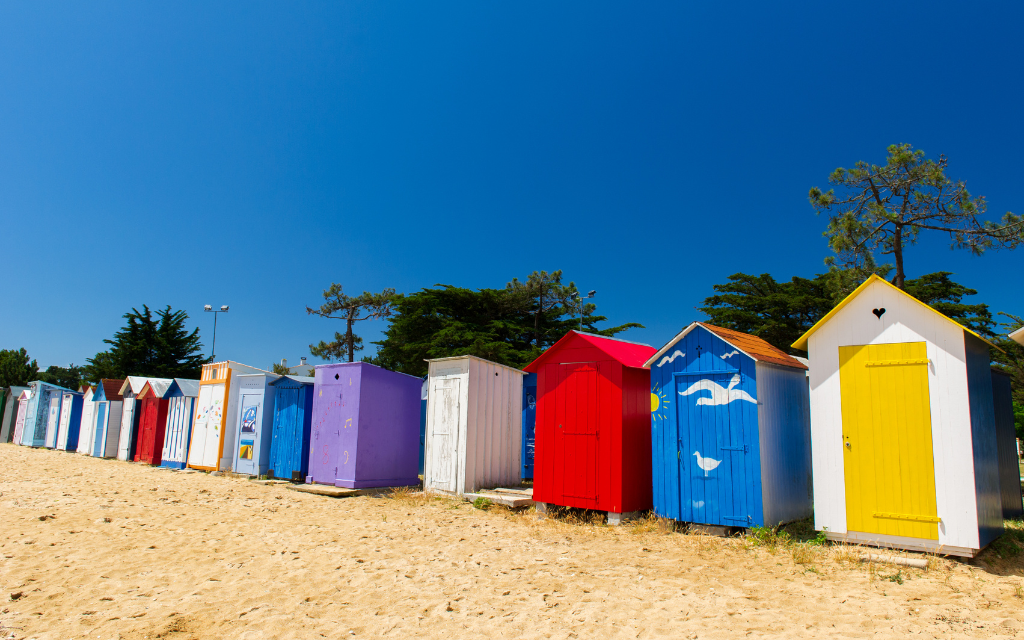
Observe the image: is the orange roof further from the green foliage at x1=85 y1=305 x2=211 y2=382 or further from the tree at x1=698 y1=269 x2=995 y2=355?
the green foliage at x1=85 y1=305 x2=211 y2=382

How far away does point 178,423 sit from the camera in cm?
1920

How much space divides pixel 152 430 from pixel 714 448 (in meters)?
19.8

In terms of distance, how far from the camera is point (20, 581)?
6.03 metres

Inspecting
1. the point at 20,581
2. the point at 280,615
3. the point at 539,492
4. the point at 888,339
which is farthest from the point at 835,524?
the point at 20,581

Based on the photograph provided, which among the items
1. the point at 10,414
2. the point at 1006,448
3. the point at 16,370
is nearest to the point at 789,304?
the point at 1006,448

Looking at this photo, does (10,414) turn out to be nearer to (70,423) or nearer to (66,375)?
(70,423)

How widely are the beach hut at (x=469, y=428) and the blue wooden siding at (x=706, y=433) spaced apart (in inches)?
167

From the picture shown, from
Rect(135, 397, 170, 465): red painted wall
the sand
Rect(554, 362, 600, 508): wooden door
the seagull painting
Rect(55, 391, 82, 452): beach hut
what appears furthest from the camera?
Rect(55, 391, 82, 452): beach hut

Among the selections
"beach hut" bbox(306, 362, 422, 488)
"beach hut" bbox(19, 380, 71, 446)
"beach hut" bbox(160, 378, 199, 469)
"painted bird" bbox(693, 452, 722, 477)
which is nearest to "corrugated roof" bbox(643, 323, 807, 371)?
"painted bird" bbox(693, 452, 722, 477)

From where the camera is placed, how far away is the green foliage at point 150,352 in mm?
43406

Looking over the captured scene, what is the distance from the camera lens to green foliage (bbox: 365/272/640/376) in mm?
32188

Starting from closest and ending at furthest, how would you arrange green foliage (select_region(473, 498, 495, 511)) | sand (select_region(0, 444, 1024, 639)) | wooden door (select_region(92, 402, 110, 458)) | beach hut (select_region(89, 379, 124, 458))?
sand (select_region(0, 444, 1024, 639))
green foliage (select_region(473, 498, 495, 511))
beach hut (select_region(89, 379, 124, 458))
wooden door (select_region(92, 402, 110, 458))

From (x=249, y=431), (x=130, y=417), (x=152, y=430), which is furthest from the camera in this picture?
(x=130, y=417)

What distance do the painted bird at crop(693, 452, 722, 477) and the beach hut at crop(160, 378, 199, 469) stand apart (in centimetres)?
1639
